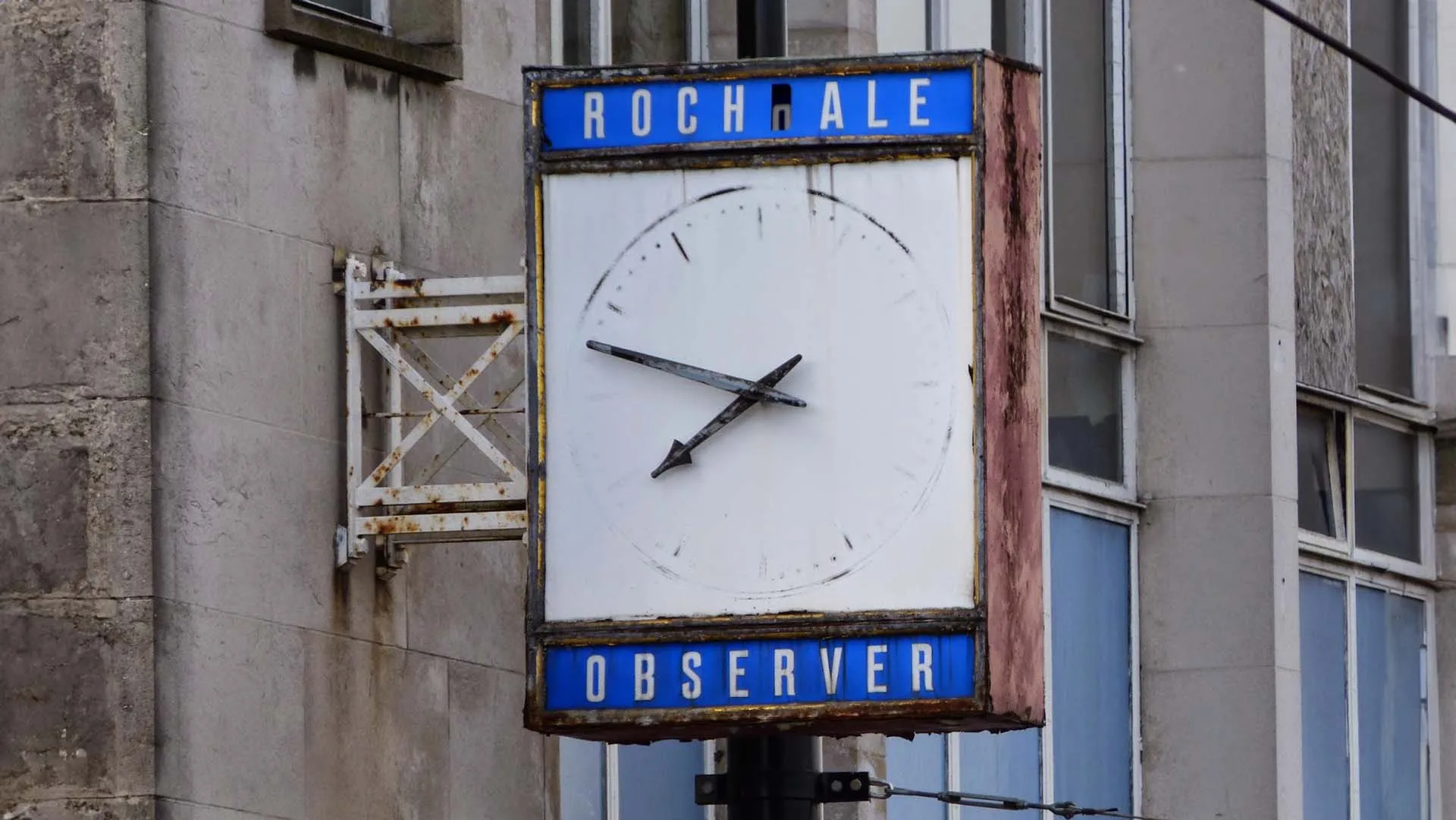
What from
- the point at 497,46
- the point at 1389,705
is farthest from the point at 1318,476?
the point at 497,46

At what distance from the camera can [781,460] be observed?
13422 millimetres

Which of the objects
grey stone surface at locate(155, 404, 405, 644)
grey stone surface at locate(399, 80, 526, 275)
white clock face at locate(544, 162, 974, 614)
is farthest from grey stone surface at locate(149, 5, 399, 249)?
white clock face at locate(544, 162, 974, 614)

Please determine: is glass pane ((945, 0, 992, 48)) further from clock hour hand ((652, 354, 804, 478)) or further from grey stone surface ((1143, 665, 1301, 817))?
clock hour hand ((652, 354, 804, 478))

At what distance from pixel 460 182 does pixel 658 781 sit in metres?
3.29

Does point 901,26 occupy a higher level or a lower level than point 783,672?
higher

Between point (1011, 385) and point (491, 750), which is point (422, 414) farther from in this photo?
point (1011, 385)

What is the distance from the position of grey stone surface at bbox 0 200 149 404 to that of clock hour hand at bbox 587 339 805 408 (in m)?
1.77

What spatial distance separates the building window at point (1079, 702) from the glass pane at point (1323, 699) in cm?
181

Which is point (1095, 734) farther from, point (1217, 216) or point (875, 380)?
point (875, 380)

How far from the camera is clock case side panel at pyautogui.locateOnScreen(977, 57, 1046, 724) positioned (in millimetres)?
13266

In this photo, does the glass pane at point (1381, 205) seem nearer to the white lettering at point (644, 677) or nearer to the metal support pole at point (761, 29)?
the metal support pole at point (761, 29)

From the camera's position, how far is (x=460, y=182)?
15570 millimetres

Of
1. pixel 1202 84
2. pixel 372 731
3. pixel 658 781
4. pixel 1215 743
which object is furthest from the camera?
pixel 1202 84

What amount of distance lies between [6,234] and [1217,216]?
963cm
